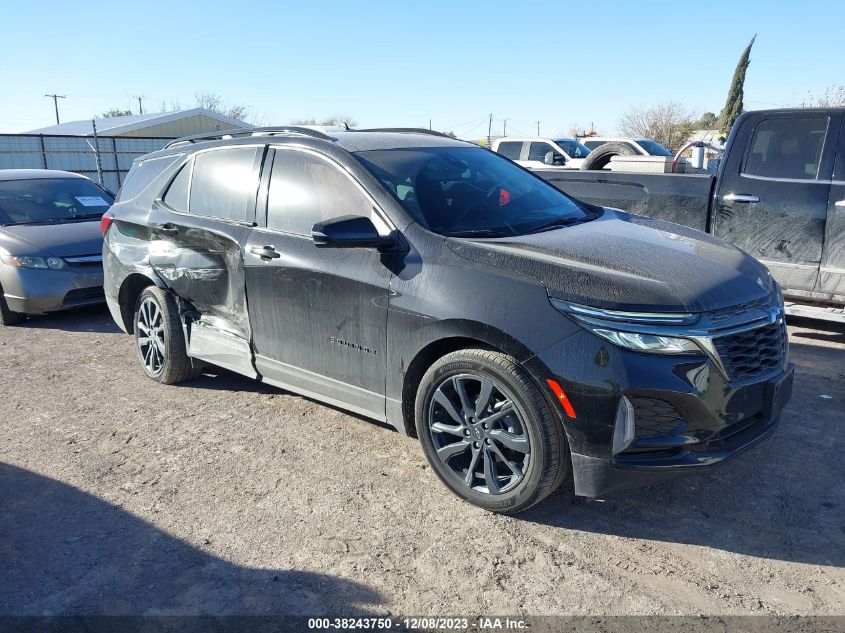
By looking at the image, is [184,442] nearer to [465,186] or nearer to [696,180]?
[465,186]

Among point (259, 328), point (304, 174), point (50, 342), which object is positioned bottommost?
point (50, 342)

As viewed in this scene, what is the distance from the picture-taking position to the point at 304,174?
171 inches

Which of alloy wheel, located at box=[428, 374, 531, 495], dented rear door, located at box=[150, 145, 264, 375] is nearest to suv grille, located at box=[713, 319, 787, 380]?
alloy wheel, located at box=[428, 374, 531, 495]

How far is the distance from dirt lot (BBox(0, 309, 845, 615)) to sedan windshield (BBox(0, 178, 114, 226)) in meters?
4.13

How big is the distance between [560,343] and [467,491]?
948 millimetres

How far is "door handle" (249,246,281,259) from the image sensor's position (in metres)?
4.32

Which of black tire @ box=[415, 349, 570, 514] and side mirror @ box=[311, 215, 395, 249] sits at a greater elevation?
side mirror @ box=[311, 215, 395, 249]

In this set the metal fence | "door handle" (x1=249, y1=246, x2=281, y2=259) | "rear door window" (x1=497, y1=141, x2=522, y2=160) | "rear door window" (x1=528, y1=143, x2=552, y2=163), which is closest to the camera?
"door handle" (x1=249, y1=246, x2=281, y2=259)

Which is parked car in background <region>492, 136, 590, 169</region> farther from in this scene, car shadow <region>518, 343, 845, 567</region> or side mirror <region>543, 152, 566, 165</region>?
car shadow <region>518, 343, 845, 567</region>

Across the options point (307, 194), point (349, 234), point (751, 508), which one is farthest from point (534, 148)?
point (751, 508)

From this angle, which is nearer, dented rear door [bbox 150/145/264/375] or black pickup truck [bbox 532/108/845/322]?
dented rear door [bbox 150/145/264/375]

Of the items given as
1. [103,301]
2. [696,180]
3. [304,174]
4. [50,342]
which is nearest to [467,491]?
[304,174]

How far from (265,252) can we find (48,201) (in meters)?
5.45

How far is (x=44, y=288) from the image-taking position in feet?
24.0
